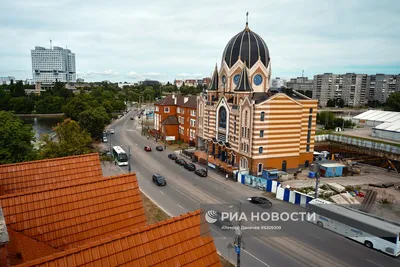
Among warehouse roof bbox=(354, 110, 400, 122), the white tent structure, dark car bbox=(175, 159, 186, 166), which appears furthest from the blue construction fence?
warehouse roof bbox=(354, 110, 400, 122)

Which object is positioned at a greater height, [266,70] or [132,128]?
[266,70]

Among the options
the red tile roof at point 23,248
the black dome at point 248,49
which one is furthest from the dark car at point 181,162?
the red tile roof at point 23,248

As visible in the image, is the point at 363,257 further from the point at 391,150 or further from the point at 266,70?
the point at 391,150

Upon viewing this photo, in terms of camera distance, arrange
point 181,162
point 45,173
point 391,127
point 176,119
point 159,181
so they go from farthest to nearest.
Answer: point 176,119 → point 391,127 → point 181,162 → point 159,181 → point 45,173

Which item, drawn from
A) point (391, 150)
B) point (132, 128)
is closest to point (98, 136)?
point (132, 128)

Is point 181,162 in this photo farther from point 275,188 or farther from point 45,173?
point 45,173

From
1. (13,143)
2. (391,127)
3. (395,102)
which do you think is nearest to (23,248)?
(13,143)
